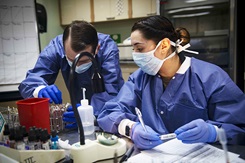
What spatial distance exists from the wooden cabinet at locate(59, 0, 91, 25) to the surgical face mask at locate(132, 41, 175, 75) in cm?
279

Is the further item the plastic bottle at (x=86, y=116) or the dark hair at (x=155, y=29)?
the dark hair at (x=155, y=29)

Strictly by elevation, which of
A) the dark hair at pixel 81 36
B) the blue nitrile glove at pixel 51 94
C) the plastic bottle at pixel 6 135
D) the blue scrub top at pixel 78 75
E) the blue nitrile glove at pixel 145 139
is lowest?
the blue nitrile glove at pixel 145 139

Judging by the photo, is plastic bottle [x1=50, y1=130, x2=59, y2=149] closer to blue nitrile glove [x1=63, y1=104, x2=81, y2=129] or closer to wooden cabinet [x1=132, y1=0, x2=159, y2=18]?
blue nitrile glove [x1=63, y1=104, x2=81, y2=129]

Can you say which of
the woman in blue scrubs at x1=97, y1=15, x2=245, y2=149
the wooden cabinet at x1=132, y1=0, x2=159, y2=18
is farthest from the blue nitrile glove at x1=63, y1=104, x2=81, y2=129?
the wooden cabinet at x1=132, y1=0, x2=159, y2=18

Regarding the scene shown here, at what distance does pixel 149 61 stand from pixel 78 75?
22.6 inches

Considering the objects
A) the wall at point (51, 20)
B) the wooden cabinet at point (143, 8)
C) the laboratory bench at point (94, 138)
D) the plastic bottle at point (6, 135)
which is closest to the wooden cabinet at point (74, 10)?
the wall at point (51, 20)

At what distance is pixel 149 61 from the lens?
1.20 meters

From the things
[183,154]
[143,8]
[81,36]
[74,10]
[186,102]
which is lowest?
[183,154]

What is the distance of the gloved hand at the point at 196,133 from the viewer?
0.89 meters

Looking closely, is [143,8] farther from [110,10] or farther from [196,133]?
[196,133]

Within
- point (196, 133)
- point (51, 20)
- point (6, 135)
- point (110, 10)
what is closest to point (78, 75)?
point (6, 135)

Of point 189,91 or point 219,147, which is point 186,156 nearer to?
point 219,147

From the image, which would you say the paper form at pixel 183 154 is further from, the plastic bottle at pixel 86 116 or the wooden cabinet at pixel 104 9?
the wooden cabinet at pixel 104 9

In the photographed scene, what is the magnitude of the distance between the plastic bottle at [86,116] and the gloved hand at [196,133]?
0.40 m
